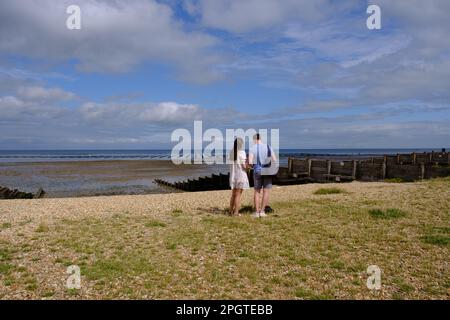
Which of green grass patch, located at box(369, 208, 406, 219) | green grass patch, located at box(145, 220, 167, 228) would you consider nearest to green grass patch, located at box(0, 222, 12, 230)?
green grass patch, located at box(145, 220, 167, 228)

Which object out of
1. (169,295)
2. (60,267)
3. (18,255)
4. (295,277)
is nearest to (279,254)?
(295,277)

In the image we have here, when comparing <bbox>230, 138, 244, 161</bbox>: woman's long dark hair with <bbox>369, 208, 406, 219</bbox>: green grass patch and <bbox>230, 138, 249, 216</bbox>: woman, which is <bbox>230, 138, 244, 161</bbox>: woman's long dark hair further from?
<bbox>369, 208, 406, 219</bbox>: green grass patch

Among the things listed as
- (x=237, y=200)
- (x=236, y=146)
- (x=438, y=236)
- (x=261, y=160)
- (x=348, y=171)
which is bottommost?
(x=438, y=236)

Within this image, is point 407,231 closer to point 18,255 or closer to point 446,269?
point 446,269

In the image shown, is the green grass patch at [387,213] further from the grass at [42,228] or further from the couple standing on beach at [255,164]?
the grass at [42,228]

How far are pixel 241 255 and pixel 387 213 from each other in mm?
5458

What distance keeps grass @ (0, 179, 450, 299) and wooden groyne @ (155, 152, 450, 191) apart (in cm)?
985

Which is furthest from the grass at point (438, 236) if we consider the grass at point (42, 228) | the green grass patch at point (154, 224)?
the grass at point (42, 228)

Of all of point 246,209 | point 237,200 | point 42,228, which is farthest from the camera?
point 246,209

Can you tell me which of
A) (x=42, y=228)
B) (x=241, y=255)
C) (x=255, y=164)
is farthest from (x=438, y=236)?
(x=42, y=228)

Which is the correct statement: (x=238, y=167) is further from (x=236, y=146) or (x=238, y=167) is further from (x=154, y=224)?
(x=154, y=224)

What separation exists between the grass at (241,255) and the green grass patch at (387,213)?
0.03 metres

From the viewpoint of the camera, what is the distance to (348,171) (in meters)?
24.6

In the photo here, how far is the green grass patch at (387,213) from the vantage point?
10.6 m
